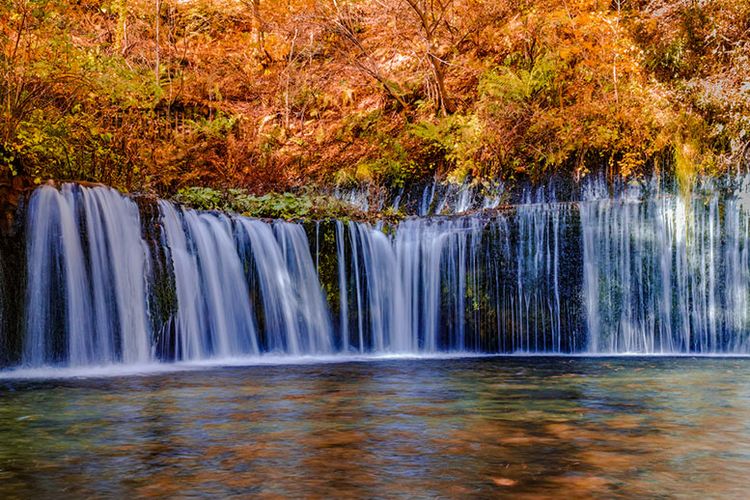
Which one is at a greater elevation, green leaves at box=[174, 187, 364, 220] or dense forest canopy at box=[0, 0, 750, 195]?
dense forest canopy at box=[0, 0, 750, 195]

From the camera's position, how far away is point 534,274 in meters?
14.5

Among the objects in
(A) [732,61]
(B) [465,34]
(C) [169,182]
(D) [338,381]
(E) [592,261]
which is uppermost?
(B) [465,34]

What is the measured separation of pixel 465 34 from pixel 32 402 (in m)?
14.4

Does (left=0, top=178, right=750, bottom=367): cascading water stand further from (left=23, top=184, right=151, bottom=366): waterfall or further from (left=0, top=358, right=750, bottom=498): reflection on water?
(left=0, top=358, right=750, bottom=498): reflection on water

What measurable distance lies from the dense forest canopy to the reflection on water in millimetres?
5625

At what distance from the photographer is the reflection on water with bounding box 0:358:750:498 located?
453cm

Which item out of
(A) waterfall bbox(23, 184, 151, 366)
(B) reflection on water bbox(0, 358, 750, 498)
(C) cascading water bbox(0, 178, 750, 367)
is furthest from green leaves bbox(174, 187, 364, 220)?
(B) reflection on water bbox(0, 358, 750, 498)

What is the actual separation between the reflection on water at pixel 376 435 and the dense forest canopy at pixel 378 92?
563 cm

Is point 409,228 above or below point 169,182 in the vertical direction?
below

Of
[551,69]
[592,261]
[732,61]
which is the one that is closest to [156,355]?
[592,261]

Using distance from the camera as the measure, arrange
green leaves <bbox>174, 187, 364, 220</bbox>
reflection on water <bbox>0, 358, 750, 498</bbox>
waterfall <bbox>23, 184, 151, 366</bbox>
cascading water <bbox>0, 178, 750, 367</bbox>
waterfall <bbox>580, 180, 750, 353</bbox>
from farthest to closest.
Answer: green leaves <bbox>174, 187, 364, 220</bbox>
waterfall <bbox>580, 180, 750, 353</bbox>
cascading water <bbox>0, 178, 750, 367</bbox>
waterfall <bbox>23, 184, 151, 366</bbox>
reflection on water <bbox>0, 358, 750, 498</bbox>

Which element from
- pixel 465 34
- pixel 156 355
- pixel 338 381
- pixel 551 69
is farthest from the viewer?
pixel 465 34

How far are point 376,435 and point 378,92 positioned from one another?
629 inches

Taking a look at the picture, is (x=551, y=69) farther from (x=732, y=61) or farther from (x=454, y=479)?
(x=454, y=479)
